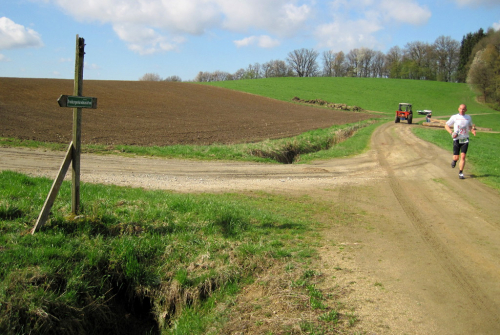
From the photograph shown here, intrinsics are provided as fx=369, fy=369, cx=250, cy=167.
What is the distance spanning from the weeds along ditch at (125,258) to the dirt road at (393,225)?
119 cm

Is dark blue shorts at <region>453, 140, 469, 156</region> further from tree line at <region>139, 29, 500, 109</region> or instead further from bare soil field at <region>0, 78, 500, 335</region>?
tree line at <region>139, 29, 500, 109</region>

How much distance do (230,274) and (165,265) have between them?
1097mm

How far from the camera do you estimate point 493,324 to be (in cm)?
399

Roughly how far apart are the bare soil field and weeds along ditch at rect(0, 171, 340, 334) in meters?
0.72

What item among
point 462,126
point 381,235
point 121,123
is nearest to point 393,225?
point 381,235

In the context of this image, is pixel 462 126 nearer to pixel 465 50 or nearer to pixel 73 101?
pixel 73 101

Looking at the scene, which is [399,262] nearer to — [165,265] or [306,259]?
[306,259]

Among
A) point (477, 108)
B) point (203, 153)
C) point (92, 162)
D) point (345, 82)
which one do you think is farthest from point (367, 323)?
point (345, 82)

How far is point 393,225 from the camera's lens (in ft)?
24.0

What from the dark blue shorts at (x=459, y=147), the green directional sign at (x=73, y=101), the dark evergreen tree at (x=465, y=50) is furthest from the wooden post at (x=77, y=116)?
the dark evergreen tree at (x=465, y=50)

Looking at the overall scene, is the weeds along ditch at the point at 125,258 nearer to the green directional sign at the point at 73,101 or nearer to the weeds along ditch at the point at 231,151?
the green directional sign at the point at 73,101

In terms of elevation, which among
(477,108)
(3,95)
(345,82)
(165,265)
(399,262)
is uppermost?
(345,82)

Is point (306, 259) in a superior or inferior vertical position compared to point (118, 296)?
superior

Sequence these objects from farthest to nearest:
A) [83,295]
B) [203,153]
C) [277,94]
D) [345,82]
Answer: [345,82] < [277,94] < [203,153] < [83,295]
